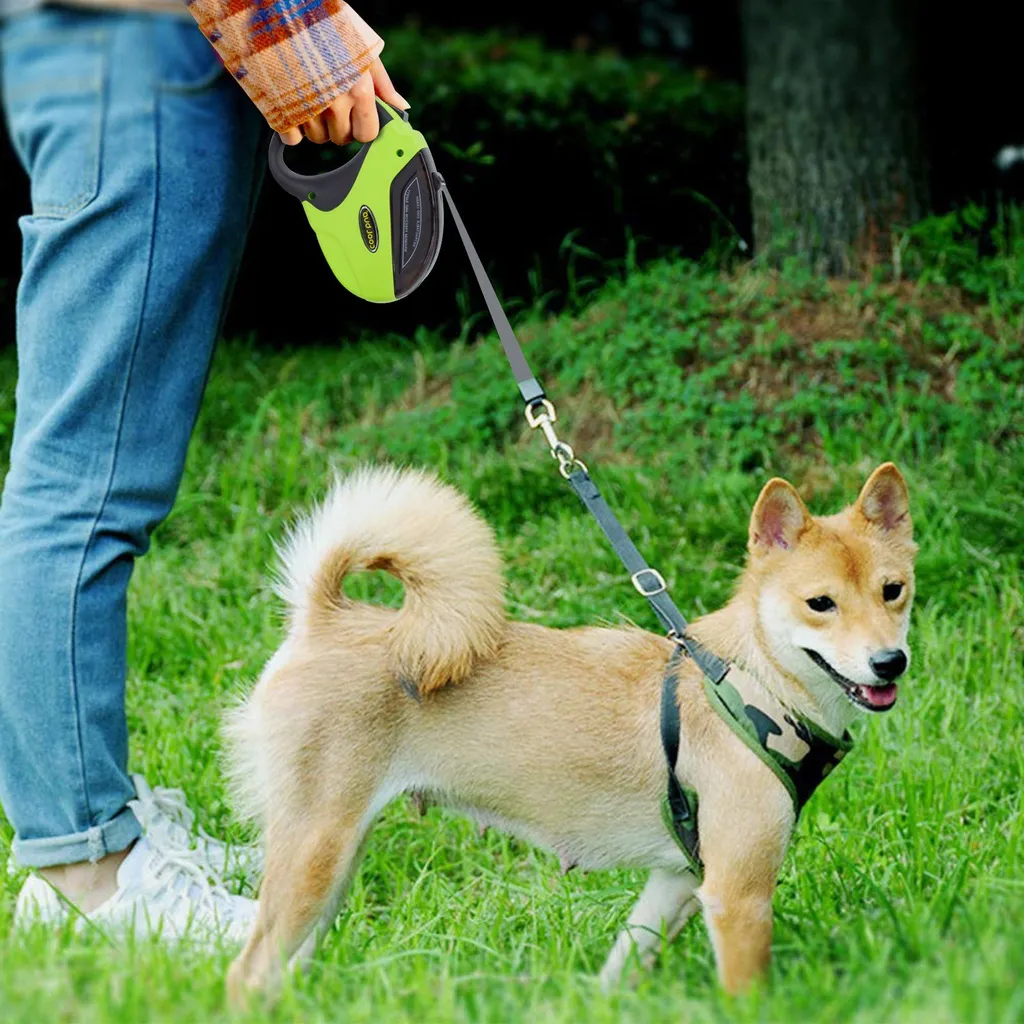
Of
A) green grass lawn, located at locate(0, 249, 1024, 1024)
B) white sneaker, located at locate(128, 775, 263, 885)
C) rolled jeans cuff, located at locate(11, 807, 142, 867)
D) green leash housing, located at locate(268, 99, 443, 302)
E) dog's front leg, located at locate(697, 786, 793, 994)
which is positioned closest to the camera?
green grass lawn, located at locate(0, 249, 1024, 1024)

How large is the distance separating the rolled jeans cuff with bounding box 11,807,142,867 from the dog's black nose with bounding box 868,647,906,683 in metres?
1.56

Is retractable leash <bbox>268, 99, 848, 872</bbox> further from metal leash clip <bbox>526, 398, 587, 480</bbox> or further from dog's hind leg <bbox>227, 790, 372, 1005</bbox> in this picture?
dog's hind leg <bbox>227, 790, 372, 1005</bbox>

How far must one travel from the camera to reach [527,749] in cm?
282

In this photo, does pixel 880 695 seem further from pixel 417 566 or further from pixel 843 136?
pixel 843 136

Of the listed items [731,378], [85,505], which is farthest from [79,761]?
[731,378]

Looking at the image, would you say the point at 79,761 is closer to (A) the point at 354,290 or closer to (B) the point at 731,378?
A: (A) the point at 354,290

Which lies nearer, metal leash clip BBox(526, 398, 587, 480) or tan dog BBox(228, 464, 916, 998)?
tan dog BBox(228, 464, 916, 998)

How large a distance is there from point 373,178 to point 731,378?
2889 millimetres

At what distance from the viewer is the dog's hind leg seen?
2.67 m

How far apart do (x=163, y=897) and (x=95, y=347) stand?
1146mm

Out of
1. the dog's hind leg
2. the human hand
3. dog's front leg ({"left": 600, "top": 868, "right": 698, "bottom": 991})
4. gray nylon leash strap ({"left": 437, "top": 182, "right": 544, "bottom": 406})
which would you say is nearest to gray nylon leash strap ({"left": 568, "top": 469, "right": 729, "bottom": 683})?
gray nylon leash strap ({"left": 437, "top": 182, "right": 544, "bottom": 406})

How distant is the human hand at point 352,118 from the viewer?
2.69 metres

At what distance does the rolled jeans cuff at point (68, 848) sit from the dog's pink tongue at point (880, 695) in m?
1.54

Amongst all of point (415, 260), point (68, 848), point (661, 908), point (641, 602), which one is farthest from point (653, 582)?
point (641, 602)
